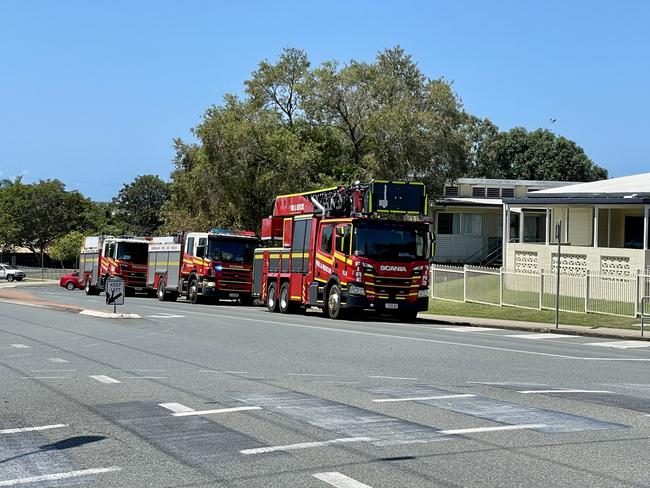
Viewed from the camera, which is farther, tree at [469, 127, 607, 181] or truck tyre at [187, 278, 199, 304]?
tree at [469, 127, 607, 181]

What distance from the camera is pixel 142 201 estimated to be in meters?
124

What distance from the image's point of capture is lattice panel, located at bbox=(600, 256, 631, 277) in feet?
113

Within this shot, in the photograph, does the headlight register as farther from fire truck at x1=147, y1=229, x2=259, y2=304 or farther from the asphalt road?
fire truck at x1=147, y1=229, x2=259, y2=304

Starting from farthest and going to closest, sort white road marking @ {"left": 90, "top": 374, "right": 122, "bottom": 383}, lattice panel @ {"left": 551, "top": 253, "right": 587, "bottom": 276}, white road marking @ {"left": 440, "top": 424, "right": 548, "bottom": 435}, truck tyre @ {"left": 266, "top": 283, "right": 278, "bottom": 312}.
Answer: lattice panel @ {"left": 551, "top": 253, "right": 587, "bottom": 276} < truck tyre @ {"left": 266, "top": 283, "right": 278, "bottom": 312} < white road marking @ {"left": 90, "top": 374, "right": 122, "bottom": 383} < white road marking @ {"left": 440, "top": 424, "right": 548, "bottom": 435}

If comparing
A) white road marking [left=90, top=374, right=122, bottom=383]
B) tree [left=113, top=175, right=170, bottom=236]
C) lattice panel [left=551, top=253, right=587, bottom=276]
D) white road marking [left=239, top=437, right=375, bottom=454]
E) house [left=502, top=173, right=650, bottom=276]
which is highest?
tree [left=113, top=175, right=170, bottom=236]

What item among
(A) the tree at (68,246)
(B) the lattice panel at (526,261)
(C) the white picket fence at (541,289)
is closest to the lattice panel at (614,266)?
(C) the white picket fence at (541,289)

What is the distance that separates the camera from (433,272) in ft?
133

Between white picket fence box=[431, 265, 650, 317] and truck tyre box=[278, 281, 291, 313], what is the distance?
8020 millimetres

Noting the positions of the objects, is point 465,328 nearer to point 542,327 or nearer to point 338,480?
point 542,327

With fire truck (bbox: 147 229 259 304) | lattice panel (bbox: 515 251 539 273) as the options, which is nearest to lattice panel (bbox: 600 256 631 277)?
lattice panel (bbox: 515 251 539 273)

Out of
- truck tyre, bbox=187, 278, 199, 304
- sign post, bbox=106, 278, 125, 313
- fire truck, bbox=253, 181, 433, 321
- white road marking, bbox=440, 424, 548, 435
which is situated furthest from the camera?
truck tyre, bbox=187, 278, 199, 304

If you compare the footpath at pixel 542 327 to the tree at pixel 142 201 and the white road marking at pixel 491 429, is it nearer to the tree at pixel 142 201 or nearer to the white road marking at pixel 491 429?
the white road marking at pixel 491 429

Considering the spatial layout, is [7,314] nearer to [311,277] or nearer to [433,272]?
[311,277]

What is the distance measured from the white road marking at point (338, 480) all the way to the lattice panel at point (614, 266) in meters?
28.9
